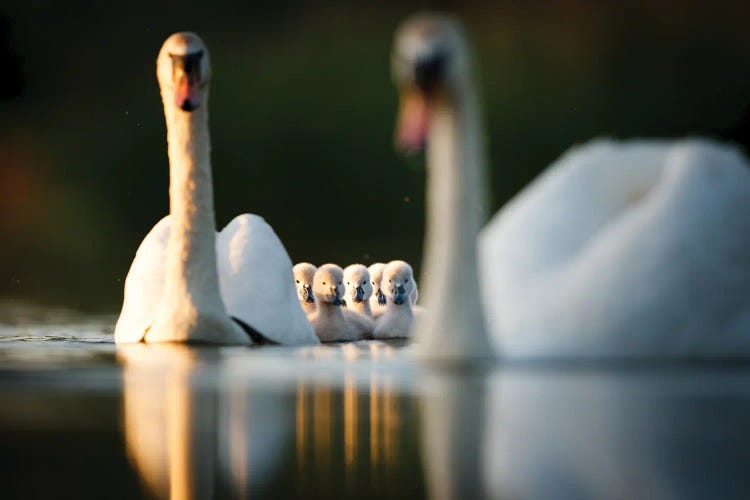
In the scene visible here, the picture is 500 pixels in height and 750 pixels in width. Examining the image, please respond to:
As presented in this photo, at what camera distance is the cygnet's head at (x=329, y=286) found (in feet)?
44.6

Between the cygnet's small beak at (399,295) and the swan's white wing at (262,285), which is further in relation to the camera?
the cygnet's small beak at (399,295)

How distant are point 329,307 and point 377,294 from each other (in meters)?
2.05

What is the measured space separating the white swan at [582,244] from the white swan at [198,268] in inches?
95.6

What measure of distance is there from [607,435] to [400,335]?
27.3 feet

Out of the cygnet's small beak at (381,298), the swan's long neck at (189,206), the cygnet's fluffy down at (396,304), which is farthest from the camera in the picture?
the cygnet's small beak at (381,298)

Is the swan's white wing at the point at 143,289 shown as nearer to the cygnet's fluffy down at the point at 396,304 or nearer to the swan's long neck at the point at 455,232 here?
the cygnet's fluffy down at the point at 396,304

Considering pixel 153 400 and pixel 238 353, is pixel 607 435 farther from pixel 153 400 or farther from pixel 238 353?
pixel 238 353

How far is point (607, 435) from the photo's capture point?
5.76m

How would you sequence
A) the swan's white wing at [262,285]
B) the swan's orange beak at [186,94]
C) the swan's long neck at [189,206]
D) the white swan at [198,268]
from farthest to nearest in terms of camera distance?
the swan's white wing at [262,285] < the swan's long neck at [189,206] < the white swan at [198,268] < the swan's orange beak at [186,94]

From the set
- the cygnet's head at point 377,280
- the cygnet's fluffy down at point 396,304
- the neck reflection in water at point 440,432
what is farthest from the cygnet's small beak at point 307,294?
the neck reflection in water at point 440,432

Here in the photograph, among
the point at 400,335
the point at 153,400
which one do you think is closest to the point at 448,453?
the point at 153,400

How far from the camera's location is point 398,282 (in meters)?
14.5

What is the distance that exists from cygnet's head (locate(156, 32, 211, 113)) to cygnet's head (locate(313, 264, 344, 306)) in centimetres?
254

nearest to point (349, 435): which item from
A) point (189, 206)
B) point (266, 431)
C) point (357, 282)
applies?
point (266, 431)
